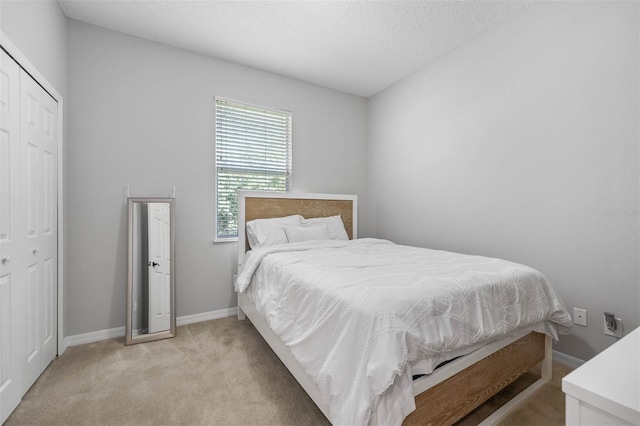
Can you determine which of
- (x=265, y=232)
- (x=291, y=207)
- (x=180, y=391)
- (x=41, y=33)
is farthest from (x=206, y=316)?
(x=41, y=33)

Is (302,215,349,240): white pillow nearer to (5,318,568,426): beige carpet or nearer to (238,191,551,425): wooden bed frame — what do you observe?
(238,191,551,425): wooden bed frame

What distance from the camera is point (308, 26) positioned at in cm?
251

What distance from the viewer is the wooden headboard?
9.68 ft

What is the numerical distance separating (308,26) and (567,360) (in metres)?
3.32

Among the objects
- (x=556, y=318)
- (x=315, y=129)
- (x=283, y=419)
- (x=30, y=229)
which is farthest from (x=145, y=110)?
(x=556, y=318)

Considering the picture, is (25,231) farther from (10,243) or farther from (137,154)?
(137,154)

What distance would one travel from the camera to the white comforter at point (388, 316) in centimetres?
109

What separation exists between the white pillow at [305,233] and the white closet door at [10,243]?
74.2 inches

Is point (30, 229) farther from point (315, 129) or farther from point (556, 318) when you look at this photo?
point (556, 318)

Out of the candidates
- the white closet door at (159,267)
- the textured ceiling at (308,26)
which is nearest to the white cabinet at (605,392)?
the textured ceiling at (308,26)

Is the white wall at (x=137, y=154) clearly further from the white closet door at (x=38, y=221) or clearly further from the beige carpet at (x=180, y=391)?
the beige carpet at (x=180, y=391)

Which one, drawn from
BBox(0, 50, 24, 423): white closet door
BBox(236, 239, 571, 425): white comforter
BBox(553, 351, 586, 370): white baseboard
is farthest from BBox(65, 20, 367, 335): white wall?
BBox(553, 351, 586, 370): white baseboard

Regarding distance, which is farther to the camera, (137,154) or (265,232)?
(265,232)

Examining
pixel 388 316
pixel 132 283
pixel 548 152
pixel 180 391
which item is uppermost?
pixel 548 152
